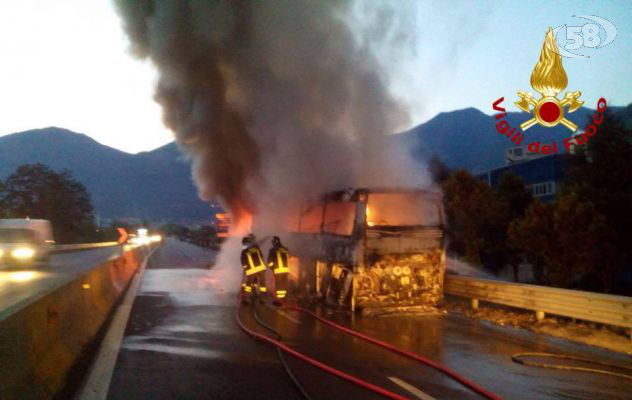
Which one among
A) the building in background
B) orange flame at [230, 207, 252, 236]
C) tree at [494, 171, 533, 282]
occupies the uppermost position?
the building in background

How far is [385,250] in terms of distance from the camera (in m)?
11.0

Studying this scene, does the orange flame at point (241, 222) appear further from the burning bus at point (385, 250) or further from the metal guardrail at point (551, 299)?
the metal guardrail at point (551, 299)

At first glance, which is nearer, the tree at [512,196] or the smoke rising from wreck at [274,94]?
the smoke rising from wreck at [274,94]

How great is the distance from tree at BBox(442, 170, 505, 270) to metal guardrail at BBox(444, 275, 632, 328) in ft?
32.7

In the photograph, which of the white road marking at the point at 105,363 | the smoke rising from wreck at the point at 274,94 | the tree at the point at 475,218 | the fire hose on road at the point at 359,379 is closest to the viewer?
the white road marking at the point at 105,363

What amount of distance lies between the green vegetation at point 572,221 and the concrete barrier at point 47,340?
27.2 ft

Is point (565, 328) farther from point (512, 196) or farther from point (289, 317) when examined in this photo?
point (512, 196)

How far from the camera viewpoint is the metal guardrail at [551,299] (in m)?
8.50

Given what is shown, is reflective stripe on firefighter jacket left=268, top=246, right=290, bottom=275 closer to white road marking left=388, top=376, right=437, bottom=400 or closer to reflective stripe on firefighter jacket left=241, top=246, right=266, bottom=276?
reflective stripe on firefighter jacket left=241, top=246, right=266, bottom=276

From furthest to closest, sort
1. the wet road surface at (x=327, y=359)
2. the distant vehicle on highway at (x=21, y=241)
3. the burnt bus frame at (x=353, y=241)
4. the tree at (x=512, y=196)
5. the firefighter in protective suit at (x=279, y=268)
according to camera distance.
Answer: the distant vehicle on highway at (x=21, y=241)
the tree at (x=512, y=196)
the firefighter in protective suit at (x=279, y=268)
the burnt bus frame at (x=353, y=241)
the wet road surface at (x=327, y=359)

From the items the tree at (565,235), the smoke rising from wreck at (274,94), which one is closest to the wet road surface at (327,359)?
the smoke rising from wreck at (274,94)

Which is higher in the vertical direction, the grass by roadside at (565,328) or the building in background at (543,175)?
the building in background at (543,175)

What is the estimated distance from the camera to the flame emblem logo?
16.5 metres

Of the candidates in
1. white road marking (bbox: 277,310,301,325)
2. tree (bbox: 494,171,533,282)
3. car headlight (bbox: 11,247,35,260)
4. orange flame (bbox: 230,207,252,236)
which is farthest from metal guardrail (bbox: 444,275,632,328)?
car headlight (bbox: 11,247,35,260)
